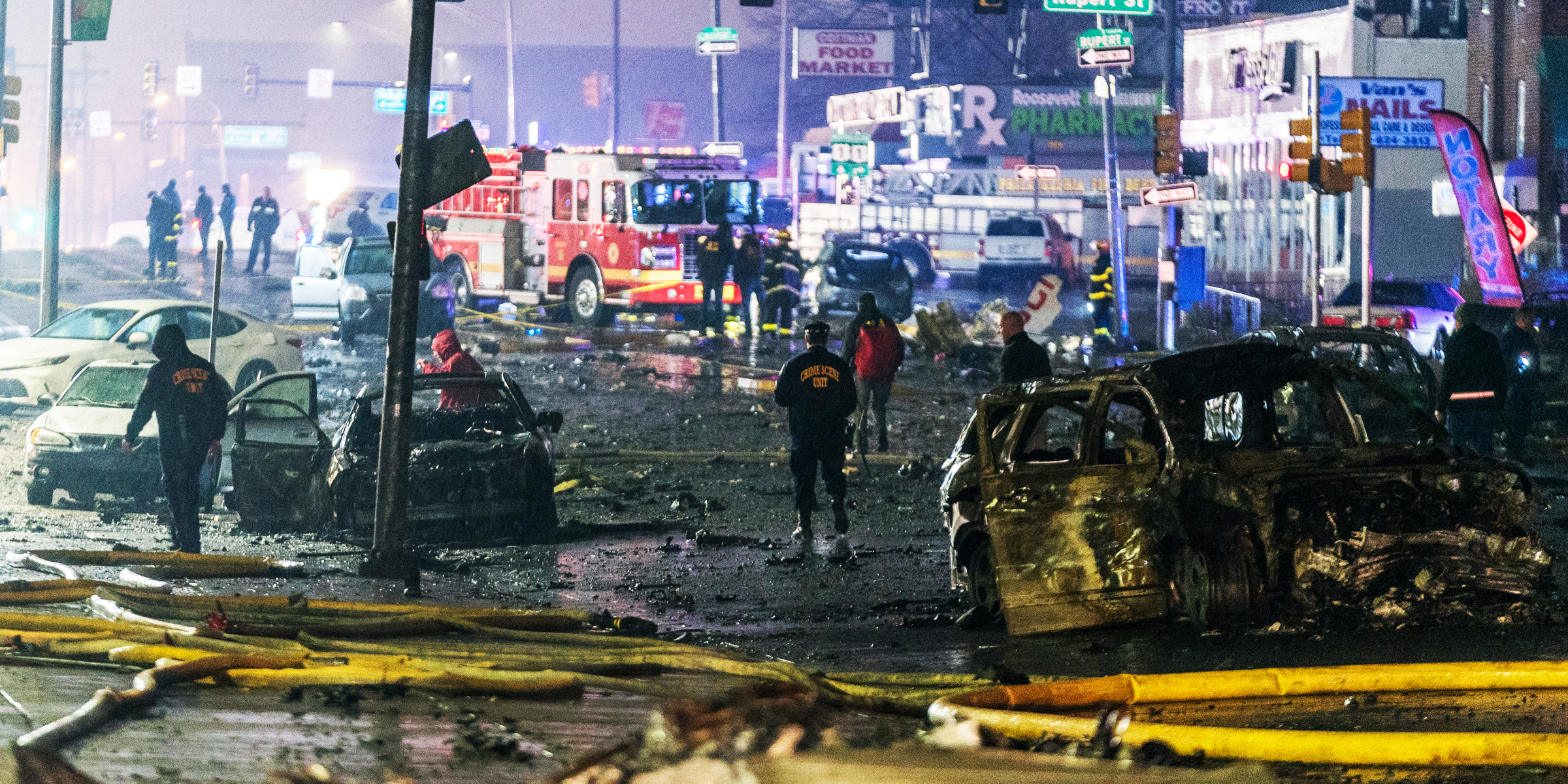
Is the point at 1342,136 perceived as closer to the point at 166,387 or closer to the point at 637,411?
the point at 637,411

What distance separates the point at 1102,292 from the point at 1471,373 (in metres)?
13.5

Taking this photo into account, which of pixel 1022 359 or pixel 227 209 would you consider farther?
pixel 227 209

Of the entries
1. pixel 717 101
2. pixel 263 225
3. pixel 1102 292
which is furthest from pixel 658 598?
pixel 717 101

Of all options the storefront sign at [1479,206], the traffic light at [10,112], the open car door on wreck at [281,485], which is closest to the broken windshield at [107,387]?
the open car door on wreck at [281,485]

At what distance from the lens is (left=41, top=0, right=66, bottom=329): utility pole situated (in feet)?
71.6

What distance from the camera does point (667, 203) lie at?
28.8 meters

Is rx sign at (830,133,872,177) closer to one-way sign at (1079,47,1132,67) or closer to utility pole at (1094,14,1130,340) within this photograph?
utility pole at (1094,14,1130,340)

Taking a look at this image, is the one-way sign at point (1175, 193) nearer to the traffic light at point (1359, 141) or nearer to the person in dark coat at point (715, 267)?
the traffic light at point (1359, 141)

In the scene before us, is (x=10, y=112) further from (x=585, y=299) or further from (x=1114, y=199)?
(x=1114, y=199)

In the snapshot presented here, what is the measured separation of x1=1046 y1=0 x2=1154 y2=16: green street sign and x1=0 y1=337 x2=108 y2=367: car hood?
17.8 meters

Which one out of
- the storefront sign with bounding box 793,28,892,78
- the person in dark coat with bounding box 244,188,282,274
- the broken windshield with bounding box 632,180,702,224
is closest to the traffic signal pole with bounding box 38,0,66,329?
the broken windshield with bounding box 632,180,702,224

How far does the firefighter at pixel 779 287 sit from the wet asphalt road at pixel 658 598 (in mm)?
6138

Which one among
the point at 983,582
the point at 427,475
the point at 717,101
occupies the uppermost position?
the point at 717,101

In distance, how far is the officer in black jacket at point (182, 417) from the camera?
11.6 meters
